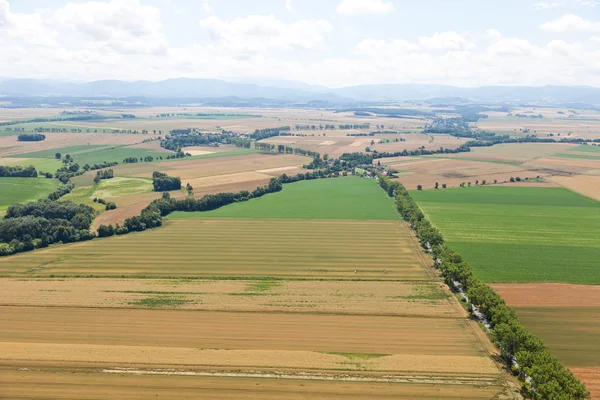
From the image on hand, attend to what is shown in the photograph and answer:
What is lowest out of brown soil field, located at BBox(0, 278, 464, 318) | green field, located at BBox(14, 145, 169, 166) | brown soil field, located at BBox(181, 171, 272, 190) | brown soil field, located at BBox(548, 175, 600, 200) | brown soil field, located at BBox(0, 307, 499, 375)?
brown soil field, located at BBox(0, 307, 499, 375)

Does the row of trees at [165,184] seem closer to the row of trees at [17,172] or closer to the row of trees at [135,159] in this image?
the row of trees at [17,172]

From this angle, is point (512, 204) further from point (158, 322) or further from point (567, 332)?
point (158, 322)

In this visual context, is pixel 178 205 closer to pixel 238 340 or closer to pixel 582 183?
pixel 238 340

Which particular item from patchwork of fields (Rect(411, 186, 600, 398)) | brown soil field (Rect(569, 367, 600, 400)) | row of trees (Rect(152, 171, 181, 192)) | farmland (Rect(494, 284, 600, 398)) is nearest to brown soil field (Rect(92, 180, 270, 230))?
row of trees (Rect(152, 171, 181, 192))

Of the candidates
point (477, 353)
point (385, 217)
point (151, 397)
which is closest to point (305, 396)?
point (151, 397)

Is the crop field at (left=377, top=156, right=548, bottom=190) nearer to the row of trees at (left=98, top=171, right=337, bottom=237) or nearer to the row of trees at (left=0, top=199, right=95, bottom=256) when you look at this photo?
the row of trees at (left=98, top=171, right=337, bottom=237)

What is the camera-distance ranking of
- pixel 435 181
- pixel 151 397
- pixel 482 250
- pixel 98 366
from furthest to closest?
pixel 435 181
pixel 482 250
pixel 98 366
pixel 151 397
